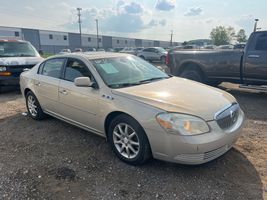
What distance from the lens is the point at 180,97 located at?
10.6 ft

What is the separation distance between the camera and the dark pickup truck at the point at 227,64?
670cm

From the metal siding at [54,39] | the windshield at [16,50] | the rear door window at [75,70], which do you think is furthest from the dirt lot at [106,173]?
the metal siding at [54,39]

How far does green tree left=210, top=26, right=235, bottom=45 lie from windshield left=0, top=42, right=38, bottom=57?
65267 mm

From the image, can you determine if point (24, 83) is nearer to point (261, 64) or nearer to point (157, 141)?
point (157, 141)

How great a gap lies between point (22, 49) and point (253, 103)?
8.31 meters

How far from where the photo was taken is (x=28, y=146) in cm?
409

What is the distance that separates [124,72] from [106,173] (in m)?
1.65

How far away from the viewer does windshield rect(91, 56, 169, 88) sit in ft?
12.2

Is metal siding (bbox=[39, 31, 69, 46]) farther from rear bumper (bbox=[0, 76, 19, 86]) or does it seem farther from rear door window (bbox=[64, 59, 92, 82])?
rear door window (bbox=[64, 59, 92, 82])

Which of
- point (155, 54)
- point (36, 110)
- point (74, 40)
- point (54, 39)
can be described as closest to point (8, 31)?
point (54, 39)

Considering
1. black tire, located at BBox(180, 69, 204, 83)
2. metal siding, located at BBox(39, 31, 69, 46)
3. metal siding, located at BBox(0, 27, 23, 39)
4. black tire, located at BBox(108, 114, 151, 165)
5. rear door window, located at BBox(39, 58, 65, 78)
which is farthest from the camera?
metal siding, located at BBox(39, 31, 69, 46)

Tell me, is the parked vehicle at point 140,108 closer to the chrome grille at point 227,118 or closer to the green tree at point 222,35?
the chrome grille at point 227,118

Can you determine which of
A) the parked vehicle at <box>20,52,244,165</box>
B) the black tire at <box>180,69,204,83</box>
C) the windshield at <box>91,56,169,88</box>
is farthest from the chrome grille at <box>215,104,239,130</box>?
the black tire at <box>180,69,204,83</box>

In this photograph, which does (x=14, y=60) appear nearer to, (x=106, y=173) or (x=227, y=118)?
(x=106, y=173)
